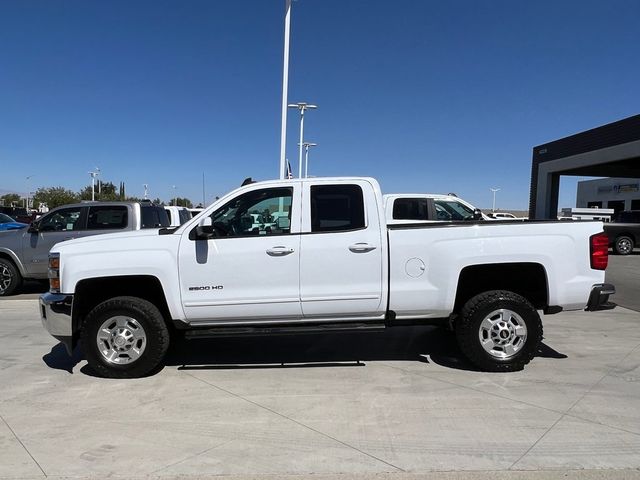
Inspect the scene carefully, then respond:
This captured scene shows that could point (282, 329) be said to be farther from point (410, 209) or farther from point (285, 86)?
point (285, 86)

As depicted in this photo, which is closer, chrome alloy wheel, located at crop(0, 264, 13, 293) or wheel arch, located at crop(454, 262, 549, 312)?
wheel arch, located at crop(454, 262, 549, 312)

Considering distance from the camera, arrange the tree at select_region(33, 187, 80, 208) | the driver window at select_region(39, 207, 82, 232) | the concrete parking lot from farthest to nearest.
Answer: the tree at select_region(33, 187, 80, 208), the driver window at select_region(39, 207, 82, 232), the concrete parking lot

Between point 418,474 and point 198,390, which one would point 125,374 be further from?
point 418,474

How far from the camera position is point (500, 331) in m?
5.12

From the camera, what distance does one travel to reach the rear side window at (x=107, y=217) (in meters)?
9.67

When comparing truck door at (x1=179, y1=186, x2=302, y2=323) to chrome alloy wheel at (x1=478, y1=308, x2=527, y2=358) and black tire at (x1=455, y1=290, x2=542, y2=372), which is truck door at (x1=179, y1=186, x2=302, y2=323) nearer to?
black tire at (x1=455, y1=290, x2=542, y2=372)

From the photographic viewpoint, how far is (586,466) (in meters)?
3.36

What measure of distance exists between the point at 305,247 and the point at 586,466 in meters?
2.92

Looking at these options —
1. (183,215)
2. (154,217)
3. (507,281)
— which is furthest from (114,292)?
(183,215)

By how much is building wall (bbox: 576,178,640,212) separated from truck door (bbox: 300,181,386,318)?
183ft

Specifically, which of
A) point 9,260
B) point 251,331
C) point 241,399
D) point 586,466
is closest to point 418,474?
point 586,466

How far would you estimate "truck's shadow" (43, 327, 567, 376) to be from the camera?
555cm

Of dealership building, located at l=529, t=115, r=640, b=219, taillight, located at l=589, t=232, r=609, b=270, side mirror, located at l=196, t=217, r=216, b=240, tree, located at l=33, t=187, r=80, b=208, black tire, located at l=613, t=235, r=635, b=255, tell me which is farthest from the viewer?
tree, located at l=33, t=187, r=80, b=208

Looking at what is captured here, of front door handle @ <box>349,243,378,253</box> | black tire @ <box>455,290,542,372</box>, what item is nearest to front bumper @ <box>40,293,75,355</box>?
front door handle @ <box>349,243,378,253</box>
